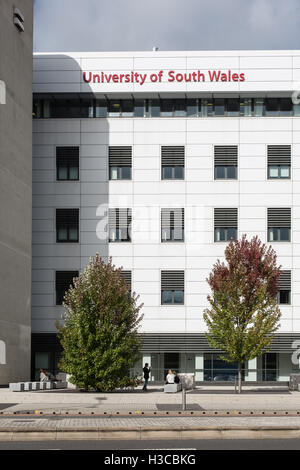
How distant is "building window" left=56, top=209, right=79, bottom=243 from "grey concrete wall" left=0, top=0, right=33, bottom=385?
12.1 feet

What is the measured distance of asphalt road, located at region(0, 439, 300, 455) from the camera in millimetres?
17312

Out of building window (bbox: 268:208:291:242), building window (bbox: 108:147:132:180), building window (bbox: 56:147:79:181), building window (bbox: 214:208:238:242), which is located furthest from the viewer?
building window (bbox: 56:147:79:181)

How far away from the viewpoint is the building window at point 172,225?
4909 cm

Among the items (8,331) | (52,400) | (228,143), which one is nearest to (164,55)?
(228,143)

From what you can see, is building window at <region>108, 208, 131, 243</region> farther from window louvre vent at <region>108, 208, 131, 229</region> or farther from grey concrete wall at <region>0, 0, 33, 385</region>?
grey concrete wall at <region>0, 0, 33, 385</region>

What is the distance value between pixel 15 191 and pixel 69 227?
6795mm

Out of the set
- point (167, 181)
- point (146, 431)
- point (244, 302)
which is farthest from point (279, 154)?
point (146, 431)

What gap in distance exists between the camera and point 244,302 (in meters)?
38.6

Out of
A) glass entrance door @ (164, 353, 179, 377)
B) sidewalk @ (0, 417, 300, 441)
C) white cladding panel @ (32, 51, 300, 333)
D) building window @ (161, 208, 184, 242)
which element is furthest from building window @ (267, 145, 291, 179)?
sidewalk @ (0, 417, 300, 441)

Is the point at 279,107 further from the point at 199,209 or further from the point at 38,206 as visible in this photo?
the point at 38,206

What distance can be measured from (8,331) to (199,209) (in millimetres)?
15276

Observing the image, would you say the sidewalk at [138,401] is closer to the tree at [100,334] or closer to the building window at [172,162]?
the tree at [100,334]

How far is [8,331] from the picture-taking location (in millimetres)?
42625

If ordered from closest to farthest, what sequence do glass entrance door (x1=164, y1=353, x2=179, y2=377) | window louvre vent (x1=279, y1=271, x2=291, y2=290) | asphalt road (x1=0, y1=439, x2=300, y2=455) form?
asphalt road (x1=0, y1=439, x2=300, y2=455), window louvre vent (x1=279, y1=271, x2=291, y2=290), glass entrance door (x1=164, y1=353, x2=179, y2=377)
